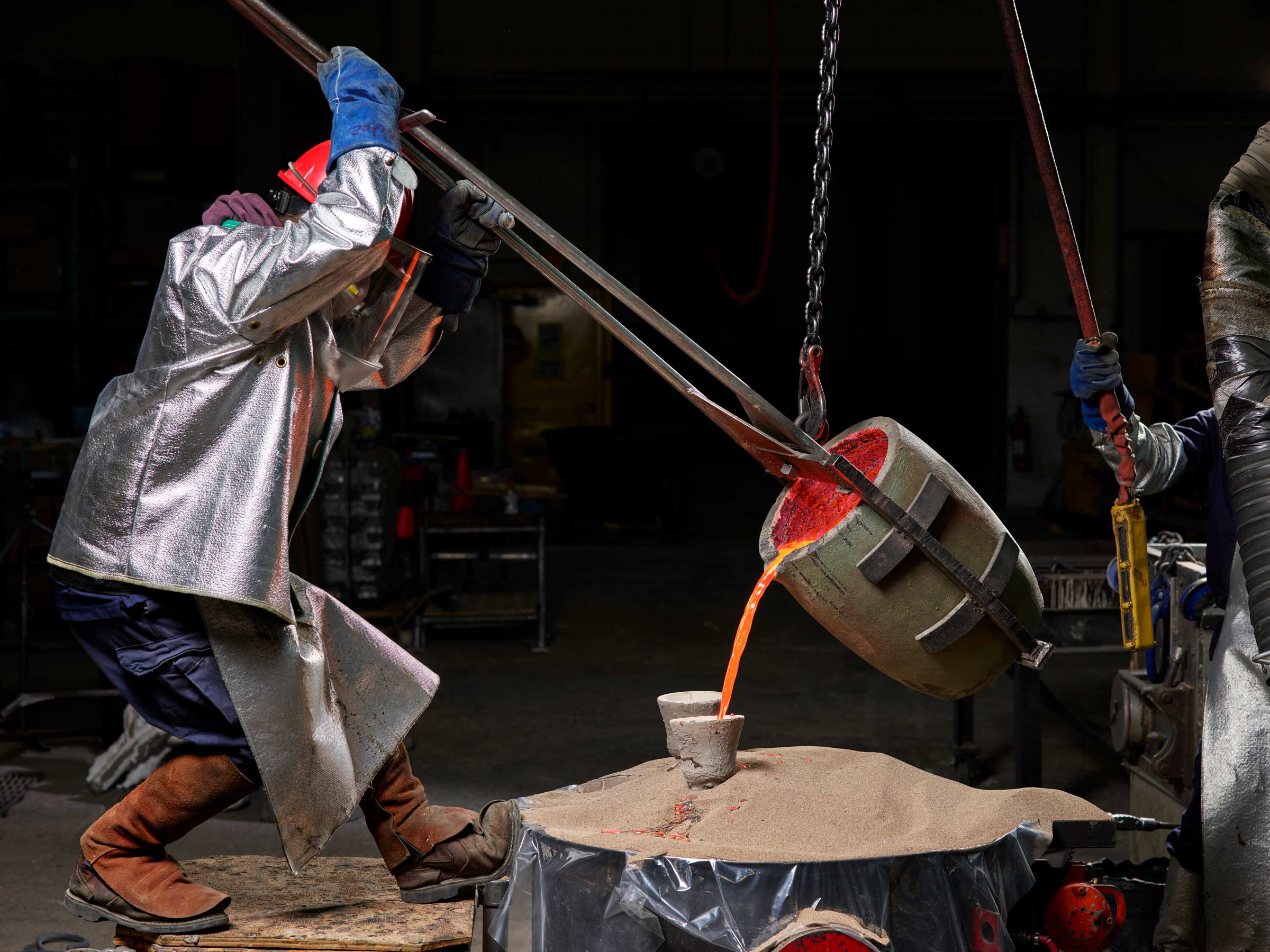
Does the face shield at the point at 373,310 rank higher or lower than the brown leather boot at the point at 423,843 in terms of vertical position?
higher

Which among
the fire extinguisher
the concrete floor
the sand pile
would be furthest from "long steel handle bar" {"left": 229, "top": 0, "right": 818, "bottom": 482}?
the fire extinguisher

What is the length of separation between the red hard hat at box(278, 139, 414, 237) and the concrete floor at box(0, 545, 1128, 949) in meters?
2.05

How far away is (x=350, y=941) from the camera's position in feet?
7.32

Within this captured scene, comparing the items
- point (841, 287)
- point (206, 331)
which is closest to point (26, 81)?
point (206, 331)

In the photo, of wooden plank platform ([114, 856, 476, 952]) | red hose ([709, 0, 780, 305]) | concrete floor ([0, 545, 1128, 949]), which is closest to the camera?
wooden plank platform ([114, 856, 476, 952])

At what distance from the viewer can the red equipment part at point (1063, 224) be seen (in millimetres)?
2201

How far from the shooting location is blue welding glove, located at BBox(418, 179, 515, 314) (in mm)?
2406

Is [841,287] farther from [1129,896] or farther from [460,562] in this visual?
[1129,896]

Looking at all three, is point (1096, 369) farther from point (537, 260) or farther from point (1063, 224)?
point (537, 260)

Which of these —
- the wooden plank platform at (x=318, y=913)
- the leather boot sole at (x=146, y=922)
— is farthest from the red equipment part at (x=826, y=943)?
the leather boot sole at (x=146, y=922)

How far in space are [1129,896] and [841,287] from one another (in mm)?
14192

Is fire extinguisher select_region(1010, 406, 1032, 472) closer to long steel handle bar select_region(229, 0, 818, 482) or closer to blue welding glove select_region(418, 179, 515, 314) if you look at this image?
long steel handle bar select_region(229, 0, 818, 482)

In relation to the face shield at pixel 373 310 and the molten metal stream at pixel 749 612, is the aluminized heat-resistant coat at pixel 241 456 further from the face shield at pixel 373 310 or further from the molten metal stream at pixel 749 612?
the molten metal stream at pixel 749 612

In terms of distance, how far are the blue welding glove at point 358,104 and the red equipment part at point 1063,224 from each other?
1115mm
